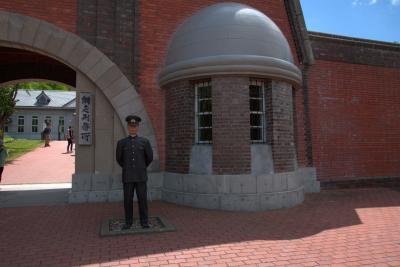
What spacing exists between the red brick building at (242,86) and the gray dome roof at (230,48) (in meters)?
0.11

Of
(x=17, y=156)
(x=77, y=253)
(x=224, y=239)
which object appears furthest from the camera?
(x=17, y=156)

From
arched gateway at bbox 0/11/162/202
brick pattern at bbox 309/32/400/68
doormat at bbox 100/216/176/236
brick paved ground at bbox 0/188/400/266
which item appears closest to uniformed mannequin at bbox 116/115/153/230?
doormat at bbox 100/216/176/236

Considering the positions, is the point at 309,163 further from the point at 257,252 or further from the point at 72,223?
the point at 72,223

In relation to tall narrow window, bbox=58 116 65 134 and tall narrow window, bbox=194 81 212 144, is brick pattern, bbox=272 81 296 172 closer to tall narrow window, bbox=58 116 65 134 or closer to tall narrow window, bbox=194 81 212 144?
tall narrow window, bbox=194 81 212 144

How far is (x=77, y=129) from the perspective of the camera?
319 inches

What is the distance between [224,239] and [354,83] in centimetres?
841

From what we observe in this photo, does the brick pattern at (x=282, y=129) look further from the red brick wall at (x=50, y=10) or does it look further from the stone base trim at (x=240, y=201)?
the red brick wall at (x=50, y=10)

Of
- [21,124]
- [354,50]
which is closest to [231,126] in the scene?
[354,50]

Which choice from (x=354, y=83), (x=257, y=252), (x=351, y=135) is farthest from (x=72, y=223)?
(x=354, y=83)

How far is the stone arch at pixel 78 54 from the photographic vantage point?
305 inches

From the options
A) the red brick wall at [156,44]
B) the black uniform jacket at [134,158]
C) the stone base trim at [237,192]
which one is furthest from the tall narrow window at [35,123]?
the black uniform jacket at [134,158]

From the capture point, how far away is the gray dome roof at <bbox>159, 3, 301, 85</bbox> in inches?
290

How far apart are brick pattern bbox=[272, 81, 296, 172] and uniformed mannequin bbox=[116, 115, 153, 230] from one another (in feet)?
11.0

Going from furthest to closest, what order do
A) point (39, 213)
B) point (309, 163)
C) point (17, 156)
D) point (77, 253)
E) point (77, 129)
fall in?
point (17, 156) → point (309, 163) → point (77, 129) → point (39, 213) → point (77, 253)
